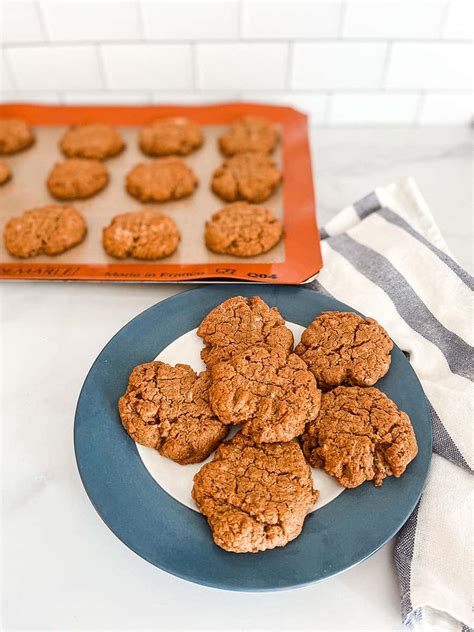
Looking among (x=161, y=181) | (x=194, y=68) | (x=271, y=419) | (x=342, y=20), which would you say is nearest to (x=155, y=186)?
(x=161, y=181)

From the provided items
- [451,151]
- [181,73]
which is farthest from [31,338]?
[451,151]

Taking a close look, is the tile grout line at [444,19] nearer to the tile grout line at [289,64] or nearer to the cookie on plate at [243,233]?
the tile grout line at [289,64]

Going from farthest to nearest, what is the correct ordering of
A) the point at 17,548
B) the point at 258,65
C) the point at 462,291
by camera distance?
1. the point at 258,65
2. the point at 462,291
3. the point at 17,548

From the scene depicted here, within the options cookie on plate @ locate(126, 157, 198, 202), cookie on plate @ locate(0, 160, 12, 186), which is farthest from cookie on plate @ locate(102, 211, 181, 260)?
cookie on plate @ locate(0, 160, 12, 186)

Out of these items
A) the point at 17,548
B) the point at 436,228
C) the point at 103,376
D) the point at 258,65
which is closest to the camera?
the point at 17,548

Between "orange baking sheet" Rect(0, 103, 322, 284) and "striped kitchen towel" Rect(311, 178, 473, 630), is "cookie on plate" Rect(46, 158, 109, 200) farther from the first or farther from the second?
"striped kitchen towel" Rect(311, 178, 473, 630)

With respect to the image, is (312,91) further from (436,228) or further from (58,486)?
(58,486)

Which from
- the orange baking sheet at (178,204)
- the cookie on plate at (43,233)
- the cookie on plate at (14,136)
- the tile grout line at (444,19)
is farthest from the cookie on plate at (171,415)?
the tile grout line at (444,19)
